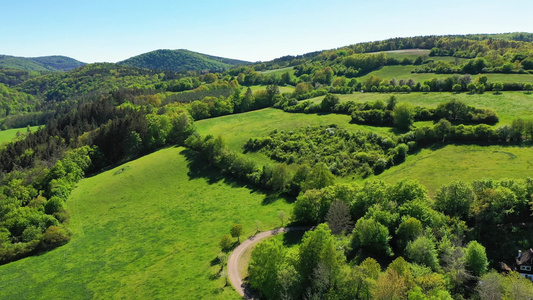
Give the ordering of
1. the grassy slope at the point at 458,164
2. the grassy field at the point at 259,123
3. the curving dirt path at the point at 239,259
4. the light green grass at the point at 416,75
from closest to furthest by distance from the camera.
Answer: the curving dirt path at the point at 239,259
the grassy slope at the point at 458,164
the grassy field at the point at 259,123
the light green grass at the point at 416,75

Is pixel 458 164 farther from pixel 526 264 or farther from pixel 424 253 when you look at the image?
pixel 424 253

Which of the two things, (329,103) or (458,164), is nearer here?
(458,164)

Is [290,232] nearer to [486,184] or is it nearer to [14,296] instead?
[486,184]

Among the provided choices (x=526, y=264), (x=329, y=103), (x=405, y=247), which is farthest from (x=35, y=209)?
(x=526, y=264)

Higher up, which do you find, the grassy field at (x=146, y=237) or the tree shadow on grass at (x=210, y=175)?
the tree shadow on grass at (x=210, y=175)

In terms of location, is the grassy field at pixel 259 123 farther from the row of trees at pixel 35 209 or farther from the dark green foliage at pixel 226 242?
the row of trees at pixel 35 209

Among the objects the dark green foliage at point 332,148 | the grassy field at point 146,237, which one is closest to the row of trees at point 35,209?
the grassy field at point 146,237
